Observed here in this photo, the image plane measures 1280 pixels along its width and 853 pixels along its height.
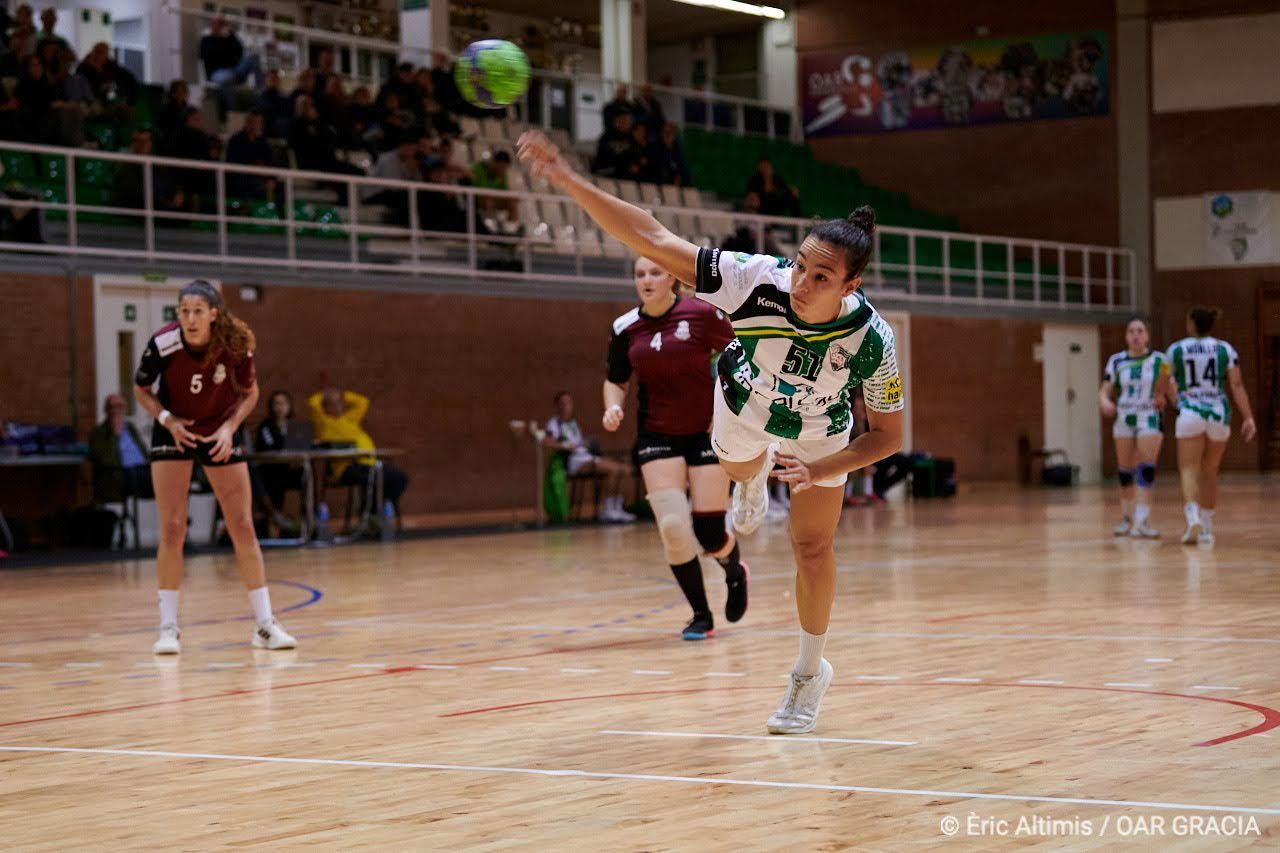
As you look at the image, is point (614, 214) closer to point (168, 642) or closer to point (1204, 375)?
point (168, 642)

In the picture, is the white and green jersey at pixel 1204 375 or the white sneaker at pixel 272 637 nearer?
the white sneaker at pixel 272 637

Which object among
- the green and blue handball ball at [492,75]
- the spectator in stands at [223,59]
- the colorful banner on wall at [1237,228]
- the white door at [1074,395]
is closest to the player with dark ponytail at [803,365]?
the green and blue handball ball at [492,75]

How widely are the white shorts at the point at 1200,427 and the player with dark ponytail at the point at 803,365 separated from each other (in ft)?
31.9

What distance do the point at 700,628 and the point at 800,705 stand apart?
3.02 m

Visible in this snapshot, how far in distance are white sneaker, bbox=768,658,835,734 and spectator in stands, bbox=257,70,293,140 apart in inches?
633

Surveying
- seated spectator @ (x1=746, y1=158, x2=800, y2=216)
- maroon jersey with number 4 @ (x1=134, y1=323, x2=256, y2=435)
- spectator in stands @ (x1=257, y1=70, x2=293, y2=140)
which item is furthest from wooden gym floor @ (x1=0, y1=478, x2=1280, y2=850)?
seated spectator @ (x1=746, y1=158, x2=800, y2=216)

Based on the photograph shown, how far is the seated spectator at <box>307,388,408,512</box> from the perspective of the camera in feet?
61.7

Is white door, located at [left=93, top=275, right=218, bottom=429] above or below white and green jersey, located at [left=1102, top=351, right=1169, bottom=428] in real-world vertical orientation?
above

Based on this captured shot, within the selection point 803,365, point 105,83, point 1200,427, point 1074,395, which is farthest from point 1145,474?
point 1074,395

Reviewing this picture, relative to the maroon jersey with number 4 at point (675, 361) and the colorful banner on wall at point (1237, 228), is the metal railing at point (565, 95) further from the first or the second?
the maroon jersey with number 4 at point (675, 361)

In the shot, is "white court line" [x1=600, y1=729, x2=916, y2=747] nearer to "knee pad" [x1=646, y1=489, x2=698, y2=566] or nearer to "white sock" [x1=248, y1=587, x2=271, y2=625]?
"knee pad" [x1=646, y1=489, x2=698, y2=566]

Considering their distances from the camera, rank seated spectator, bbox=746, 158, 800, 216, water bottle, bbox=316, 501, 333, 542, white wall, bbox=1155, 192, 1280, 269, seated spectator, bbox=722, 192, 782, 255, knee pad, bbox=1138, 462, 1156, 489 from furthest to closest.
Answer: white wall, bbox=1155, 192, 1280, 269 < seated spectator, bbox=746, 158, 800, 216 < seated spectator, bbox=722, 192, 782, 255 < water bottle, bbox=316, 501, 333, 542 < knee pad, bbox=1138, 462, 1156, 489

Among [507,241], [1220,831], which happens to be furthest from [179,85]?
[1220,831]

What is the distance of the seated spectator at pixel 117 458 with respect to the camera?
55.1 ft
